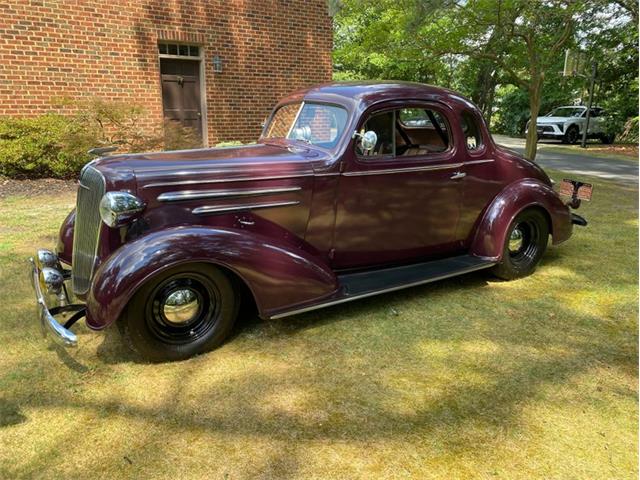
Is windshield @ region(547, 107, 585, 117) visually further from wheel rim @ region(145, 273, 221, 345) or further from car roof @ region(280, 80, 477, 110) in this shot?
wheel rim @ region(145, 273, 221, 345)

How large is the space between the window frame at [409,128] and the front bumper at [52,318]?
228 cm

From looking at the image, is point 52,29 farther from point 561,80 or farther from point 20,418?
point 561,80

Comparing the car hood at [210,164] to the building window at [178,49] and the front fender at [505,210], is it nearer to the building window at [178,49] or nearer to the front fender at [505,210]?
the front fender at [505,210]

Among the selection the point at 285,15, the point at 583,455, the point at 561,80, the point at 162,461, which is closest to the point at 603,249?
the point at 583,455

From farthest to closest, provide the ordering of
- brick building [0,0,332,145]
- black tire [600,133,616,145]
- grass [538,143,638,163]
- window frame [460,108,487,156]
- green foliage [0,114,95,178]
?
black tire [600,133,616,145] → grass [538,143,638,163] → brick building [0,0,332,145] → green foliage [0,114,95,178] → window frame [460,108,487,156]

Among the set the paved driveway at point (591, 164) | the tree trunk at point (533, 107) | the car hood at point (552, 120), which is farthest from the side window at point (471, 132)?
the car hood at point (552, 120)

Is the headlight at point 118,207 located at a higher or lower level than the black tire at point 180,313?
higher

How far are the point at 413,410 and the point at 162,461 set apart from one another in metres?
1.36

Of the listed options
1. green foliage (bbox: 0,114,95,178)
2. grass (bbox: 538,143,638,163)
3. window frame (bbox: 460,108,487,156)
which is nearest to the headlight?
window frame (bbox: 460,108,487,156)

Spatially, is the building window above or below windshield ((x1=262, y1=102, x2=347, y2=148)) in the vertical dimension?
above

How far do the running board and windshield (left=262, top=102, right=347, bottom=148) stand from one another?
42.9 inches

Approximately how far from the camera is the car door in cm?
394

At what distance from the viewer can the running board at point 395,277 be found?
3732 millimetres

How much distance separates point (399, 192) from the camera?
4133 millimetres
